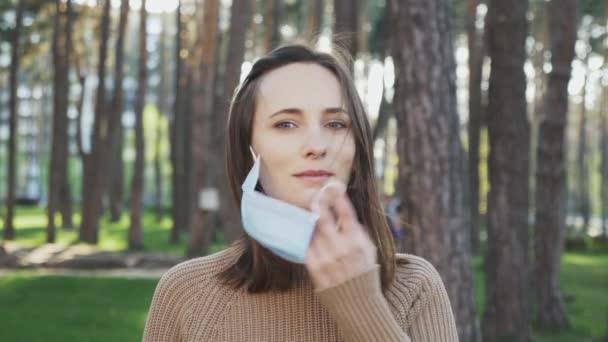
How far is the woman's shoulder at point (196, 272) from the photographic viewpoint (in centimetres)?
310

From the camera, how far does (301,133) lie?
2.74 metres

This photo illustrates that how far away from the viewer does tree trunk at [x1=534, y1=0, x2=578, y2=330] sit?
51.4 feet

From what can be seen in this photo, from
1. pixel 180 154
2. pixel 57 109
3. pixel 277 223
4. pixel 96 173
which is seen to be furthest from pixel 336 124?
pixel 180 154

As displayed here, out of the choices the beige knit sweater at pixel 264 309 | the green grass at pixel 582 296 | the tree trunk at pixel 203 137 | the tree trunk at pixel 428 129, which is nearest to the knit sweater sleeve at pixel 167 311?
the beige knit sweater at pixel 264 309

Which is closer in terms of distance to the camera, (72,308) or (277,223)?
(277,223)

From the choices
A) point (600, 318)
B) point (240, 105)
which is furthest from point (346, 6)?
point (240, 105)

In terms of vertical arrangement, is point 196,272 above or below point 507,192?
above

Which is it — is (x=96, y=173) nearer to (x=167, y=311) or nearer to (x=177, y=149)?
(x=177, y=149)

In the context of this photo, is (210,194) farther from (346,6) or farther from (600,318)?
(600,318)

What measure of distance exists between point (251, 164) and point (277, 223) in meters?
0.55

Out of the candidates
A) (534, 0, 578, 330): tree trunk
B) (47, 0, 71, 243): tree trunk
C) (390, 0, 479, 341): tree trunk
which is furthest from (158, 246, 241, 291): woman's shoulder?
(47, 0, 71, 243): tree trunk

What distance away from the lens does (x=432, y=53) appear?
8.20 m

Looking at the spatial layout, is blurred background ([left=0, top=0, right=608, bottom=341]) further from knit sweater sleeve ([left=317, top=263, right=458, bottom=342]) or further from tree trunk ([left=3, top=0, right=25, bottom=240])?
knit sweater sleeve ([left=317, top=263, right=458, bottom=342])

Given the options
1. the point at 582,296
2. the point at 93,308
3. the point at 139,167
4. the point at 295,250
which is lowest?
the point at 582,296
